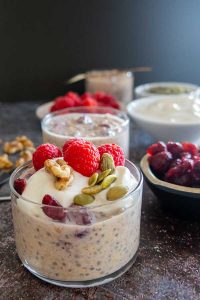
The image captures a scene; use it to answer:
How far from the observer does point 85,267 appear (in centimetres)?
61

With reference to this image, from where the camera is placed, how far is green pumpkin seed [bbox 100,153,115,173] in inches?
25.1

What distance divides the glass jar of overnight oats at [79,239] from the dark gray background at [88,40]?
36.0 inches

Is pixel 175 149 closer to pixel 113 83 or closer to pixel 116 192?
pixel 116 192

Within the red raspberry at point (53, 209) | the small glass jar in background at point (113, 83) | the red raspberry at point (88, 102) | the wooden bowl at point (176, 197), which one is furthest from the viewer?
the small glass jar in background at point (113, 83)

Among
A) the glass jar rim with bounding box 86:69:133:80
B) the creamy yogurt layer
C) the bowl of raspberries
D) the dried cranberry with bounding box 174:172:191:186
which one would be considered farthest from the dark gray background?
the dried cranberry with bounding box 174:172:191:186

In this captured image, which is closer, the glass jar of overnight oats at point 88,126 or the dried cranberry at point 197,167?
the dried cranberry at point 197,167

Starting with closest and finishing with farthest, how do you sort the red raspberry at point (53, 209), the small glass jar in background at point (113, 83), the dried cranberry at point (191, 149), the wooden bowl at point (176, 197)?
the red raspberry at point (53, 209) → the wooden bowl at point (176, 197) → the dried cranberry at point (191, 149) → the small glass jar in background at point (113, 83)

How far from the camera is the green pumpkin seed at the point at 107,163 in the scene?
638mm

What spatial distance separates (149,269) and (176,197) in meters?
0.14

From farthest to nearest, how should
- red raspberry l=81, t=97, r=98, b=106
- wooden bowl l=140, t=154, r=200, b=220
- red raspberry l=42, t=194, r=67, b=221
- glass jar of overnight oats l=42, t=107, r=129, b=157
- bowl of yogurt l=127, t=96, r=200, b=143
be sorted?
red raspberry l=81, t=97, r=98, b=106 → bowl of yogurt l=127, t=96, r=200, b=143 → glass jar of overnight oats l=42, t=107, r=129, b=157 → wooden bowl l=140, t=154, r=200, b=220 → red raspberry l=42, t=194, r=67, b=221

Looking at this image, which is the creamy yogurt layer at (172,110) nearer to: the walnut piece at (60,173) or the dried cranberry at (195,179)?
the dried cranberry at (195,179)

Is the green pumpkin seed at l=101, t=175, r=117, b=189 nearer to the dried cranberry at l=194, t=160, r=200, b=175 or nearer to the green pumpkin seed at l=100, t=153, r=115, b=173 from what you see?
the green pumpkin seed at l=100, t=153, r=115, b=173

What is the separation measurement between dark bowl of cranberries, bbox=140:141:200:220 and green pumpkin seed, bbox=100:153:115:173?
0.15 m

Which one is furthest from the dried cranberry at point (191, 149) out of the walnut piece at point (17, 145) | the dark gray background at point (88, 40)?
the dark gray background at point (88, 40)
